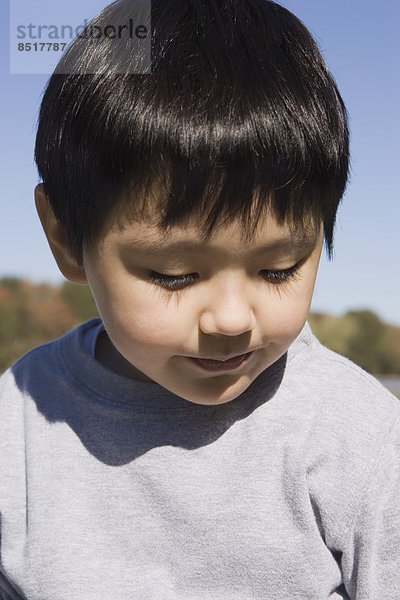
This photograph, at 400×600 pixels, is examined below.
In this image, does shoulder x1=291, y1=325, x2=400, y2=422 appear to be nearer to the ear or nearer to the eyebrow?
the eyebrow

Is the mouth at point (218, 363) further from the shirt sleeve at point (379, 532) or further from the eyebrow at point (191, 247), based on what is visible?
the shirt sleeve at point (379, 532)

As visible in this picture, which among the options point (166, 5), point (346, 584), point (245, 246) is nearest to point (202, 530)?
point (346, 584)

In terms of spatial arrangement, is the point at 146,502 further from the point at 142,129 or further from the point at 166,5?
the point at 166,5

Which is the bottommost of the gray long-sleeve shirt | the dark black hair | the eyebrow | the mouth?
the gray long-sleeve shirt

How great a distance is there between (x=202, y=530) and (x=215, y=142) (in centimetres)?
83

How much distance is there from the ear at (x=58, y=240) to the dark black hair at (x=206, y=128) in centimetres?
6

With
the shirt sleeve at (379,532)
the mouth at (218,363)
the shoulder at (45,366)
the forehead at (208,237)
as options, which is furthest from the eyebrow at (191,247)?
the shoulder at (45,366)

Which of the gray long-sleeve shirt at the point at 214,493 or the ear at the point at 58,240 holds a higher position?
the ear at the point at 58,240

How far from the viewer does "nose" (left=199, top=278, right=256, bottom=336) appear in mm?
1328

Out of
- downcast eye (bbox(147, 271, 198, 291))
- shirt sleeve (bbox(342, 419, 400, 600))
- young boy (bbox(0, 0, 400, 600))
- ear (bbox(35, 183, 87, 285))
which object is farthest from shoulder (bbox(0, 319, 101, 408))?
shirt sleeve (bbox(342, 419, 400, 600))

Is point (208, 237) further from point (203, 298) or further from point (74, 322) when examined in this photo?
point (74, 322)

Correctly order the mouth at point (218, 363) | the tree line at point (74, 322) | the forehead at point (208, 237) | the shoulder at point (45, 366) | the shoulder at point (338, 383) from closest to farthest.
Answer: the forehead at point (208, 237) < the mouth at point (218, 363) < the shoulder at point (338, 383) < the shoulder at point (45, 366) < the tree line at point (74, 322)

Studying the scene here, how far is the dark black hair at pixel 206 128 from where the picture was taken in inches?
52.2

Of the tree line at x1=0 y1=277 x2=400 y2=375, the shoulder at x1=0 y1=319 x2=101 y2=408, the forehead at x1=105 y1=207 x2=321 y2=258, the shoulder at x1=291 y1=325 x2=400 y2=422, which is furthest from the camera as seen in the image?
the tree line at x1=0 y1=277 x2=400 y2=375
